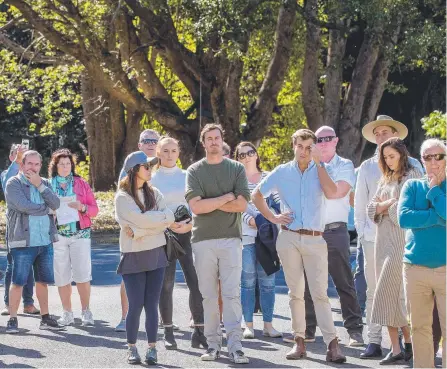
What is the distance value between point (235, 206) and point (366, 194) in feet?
4.39

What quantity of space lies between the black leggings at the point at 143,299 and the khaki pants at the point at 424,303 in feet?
7.83

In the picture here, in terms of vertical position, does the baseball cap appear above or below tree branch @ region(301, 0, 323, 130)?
below

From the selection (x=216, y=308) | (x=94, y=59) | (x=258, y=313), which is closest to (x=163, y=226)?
(x=216, y=308)

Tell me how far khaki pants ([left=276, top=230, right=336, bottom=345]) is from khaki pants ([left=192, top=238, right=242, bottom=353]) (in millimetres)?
445

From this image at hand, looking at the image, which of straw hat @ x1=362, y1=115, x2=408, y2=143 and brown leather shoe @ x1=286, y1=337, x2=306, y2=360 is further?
straw hat @ x1=362, y1=115, x2=408, y2=143

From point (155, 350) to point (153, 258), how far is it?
82 centimetres

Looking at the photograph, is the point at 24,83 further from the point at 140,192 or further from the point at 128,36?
the point at 140,192

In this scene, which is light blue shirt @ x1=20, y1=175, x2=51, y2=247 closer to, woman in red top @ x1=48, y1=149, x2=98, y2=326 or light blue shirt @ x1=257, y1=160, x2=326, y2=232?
woman in red top @ x1=48, y1=149, x2=98, y2=326

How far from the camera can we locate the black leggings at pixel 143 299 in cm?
977

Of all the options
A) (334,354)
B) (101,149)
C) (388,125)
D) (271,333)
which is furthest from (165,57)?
(334,354)

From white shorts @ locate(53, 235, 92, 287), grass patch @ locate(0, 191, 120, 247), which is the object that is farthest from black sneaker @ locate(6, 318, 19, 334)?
grass patch @ locate(0, 191, 120, 247)

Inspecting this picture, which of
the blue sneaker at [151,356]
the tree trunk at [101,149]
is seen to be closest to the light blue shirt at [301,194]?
the blue sneaker at [151,356]

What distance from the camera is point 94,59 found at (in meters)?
24.6

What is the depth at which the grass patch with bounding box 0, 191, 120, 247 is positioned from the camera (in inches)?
945
